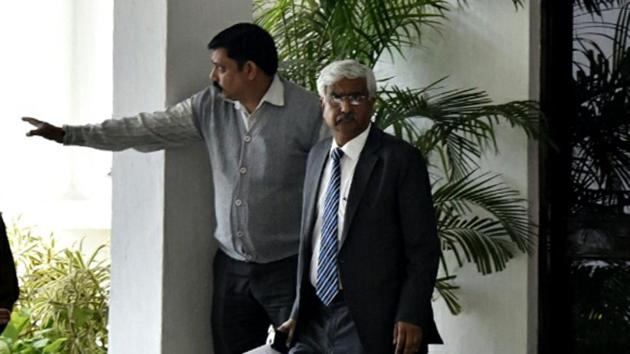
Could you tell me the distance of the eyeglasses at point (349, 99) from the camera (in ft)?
15.8

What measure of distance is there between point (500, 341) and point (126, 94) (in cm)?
198

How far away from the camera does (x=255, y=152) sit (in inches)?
212

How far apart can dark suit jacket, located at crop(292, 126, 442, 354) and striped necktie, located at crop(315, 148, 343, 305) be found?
4cm

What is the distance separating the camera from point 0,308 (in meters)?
5.24

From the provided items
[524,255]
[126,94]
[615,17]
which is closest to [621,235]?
[524,255]

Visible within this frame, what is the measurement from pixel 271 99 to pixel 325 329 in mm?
955

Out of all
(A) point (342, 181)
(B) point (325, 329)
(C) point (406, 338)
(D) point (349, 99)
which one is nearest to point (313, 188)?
(A) point (342, 181)

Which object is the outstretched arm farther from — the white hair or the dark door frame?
the dark door frame

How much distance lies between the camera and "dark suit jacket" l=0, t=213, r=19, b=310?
17.2 ft

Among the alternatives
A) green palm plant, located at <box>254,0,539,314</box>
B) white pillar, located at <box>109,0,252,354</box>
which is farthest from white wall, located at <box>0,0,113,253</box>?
white pillar, located at <box>109,0,252,354</box>

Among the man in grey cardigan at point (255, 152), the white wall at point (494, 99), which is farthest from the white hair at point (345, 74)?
the white wall at point (494, 99)

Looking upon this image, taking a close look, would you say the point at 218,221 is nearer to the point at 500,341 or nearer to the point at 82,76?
the point at 500,341

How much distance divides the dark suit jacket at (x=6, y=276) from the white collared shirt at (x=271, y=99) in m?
0.95

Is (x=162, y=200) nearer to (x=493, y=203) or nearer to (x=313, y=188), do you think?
(x=313, y=188)
